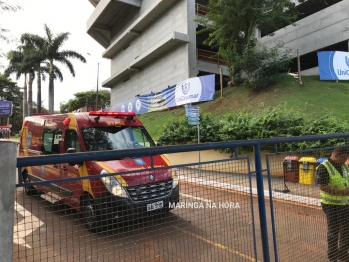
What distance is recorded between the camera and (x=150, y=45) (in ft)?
83.7

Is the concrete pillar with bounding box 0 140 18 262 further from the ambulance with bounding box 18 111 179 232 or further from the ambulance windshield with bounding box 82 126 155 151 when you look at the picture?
the ambulance windshield with bounding box 82 126 155 151

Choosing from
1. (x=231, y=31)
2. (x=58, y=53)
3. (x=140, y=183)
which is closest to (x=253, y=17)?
(x=231, y=31)

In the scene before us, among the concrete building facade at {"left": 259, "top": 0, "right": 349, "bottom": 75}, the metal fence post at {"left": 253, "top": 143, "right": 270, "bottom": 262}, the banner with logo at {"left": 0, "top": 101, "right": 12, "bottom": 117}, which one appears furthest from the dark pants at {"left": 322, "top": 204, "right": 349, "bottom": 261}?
the banner with logo at {"left": 0, "top": 101, "right": 12, "bottom": 117}

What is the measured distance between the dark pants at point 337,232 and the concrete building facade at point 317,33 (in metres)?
18.8

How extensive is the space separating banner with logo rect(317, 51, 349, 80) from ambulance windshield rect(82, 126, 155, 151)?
14.5 meters

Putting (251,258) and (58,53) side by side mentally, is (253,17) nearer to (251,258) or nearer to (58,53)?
(251,258)

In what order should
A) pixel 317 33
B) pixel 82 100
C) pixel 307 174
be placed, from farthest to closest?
pixel 82 100
pixel 317 33
pixel 307 174

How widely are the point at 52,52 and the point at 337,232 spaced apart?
34223 millimetres

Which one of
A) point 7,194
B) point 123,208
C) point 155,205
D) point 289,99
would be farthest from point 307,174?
point 289,99

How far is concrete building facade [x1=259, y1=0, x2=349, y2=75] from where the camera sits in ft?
62.7

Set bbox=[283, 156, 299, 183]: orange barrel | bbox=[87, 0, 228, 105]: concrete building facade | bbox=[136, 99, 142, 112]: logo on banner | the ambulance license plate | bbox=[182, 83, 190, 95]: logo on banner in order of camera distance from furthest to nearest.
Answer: bbox=[136, 99, 142, 112]: logo on banner
bbox=[87, 0, 228, 105]: concrete building facade
bbox=[182, 83, 190, 95]: logo on banner
bbox=[283, 156, 299, 183]: orange barrel
the ambulance license plate

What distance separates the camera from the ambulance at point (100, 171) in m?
2.33

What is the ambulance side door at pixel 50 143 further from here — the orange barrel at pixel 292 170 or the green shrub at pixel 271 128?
the green shrub at pixel 271 128

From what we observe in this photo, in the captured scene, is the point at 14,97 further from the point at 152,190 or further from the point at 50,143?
the point at 152,190
